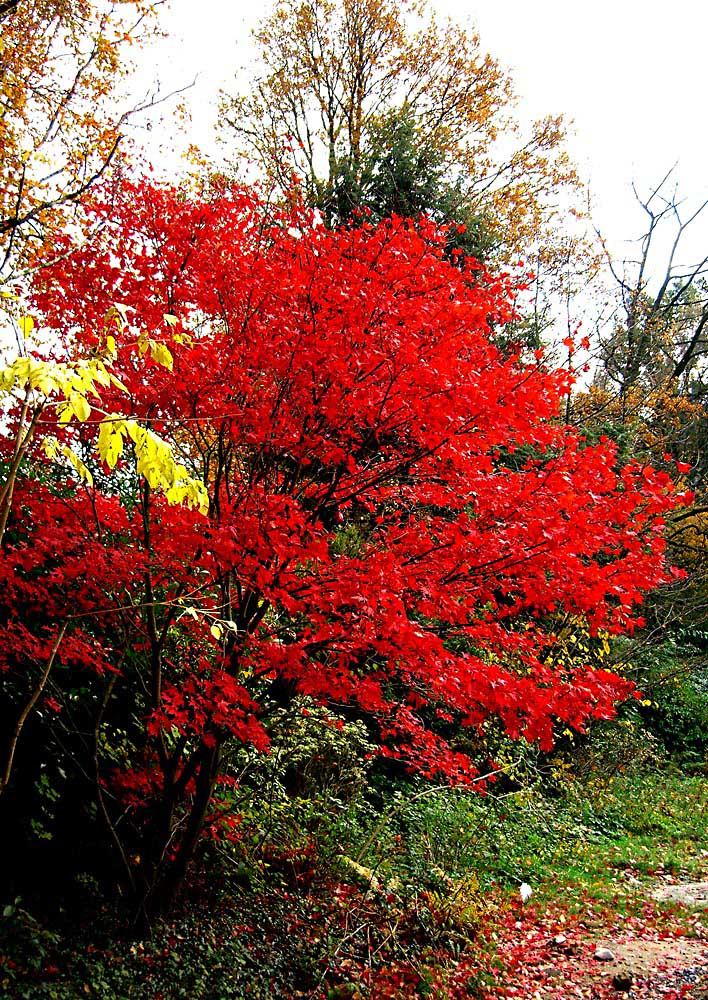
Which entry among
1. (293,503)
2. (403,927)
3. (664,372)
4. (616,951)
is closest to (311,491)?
(293,503)

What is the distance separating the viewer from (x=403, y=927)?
6648 mm

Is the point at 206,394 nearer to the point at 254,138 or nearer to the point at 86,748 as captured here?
the point at 86,748

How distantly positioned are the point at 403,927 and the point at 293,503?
4.37m

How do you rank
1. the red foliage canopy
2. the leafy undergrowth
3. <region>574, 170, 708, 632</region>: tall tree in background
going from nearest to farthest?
1. the red foliage canopy
2. the leafy undergrowth
3. <region>574, 170, 708, 632</region>: tall tree in background

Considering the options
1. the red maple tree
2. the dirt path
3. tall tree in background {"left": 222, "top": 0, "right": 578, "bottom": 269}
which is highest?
tall tree in background {"left": 222, "top": 0, "right": 578, "bottom": 269}

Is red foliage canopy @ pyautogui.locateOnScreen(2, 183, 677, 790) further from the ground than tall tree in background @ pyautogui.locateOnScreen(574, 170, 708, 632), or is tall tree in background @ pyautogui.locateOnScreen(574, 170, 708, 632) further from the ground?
tall tree in background @ pyautogui.locateOnScreen(574, 170, 708, 632)

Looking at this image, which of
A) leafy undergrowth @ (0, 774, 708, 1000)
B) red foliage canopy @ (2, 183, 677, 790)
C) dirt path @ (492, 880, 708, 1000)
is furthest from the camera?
dirt path @ (492, 880, 708, 1000)

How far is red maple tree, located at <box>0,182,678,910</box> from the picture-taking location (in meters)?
4.86

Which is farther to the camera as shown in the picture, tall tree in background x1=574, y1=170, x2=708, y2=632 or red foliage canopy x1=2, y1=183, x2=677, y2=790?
tall tree in background x1=574, y1=170, x2=708, y2=632

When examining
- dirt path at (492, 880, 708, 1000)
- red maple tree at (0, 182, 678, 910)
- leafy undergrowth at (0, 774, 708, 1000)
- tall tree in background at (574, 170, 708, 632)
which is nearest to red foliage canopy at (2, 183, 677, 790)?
red maple tree at (0, 182, 678, 910)

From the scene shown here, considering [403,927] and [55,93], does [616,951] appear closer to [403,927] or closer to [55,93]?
[403,927]

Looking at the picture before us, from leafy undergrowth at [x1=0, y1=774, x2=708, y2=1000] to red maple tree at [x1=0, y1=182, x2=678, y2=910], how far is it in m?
0.57

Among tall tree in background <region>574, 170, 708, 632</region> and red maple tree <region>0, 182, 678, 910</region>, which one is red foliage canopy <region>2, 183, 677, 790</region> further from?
tall tree in background <region>574, 170, 708, 632</region>

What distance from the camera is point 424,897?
7105 millimetres
